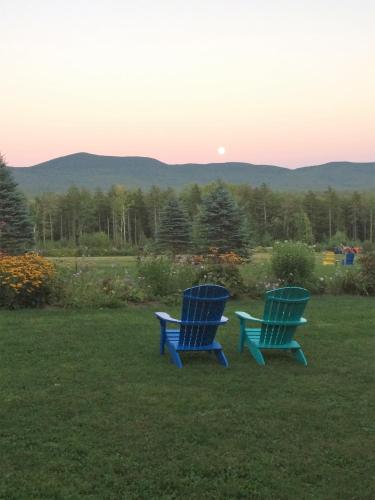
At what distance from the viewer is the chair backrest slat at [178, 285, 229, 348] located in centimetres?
543

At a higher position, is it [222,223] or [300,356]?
[222,223]

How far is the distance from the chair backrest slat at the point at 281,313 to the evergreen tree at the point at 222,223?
27982 mm

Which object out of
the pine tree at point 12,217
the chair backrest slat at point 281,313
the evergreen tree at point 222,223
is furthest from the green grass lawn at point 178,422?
the evergreen tree at point 222,223

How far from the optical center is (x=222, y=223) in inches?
1341

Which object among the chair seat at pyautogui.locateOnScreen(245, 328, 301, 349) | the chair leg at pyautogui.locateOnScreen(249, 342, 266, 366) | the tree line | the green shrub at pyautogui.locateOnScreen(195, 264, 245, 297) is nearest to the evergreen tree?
the green shrub at pyautogui.locateOnScreen(195, 264, 245, 297)

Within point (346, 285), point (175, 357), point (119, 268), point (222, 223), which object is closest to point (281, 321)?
point (175, 357)

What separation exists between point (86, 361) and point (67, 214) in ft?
Answer: 213

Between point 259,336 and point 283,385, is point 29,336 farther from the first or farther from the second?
point 283,385

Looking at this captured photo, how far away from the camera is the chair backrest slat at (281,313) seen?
5645 mm

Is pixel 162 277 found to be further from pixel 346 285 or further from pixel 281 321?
pixel 281 321

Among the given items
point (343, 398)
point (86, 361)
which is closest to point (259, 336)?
point (343, 398)

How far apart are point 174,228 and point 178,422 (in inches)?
1448

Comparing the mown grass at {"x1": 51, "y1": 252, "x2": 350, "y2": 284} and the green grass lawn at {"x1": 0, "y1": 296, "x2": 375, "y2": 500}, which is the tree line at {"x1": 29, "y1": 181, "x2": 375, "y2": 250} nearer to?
the mown grass at {"x1": 51, "y1": 252, "x2": 350, "y2": 284}

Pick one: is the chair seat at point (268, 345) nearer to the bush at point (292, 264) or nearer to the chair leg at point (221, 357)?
the chair leg at point (221, 357)
